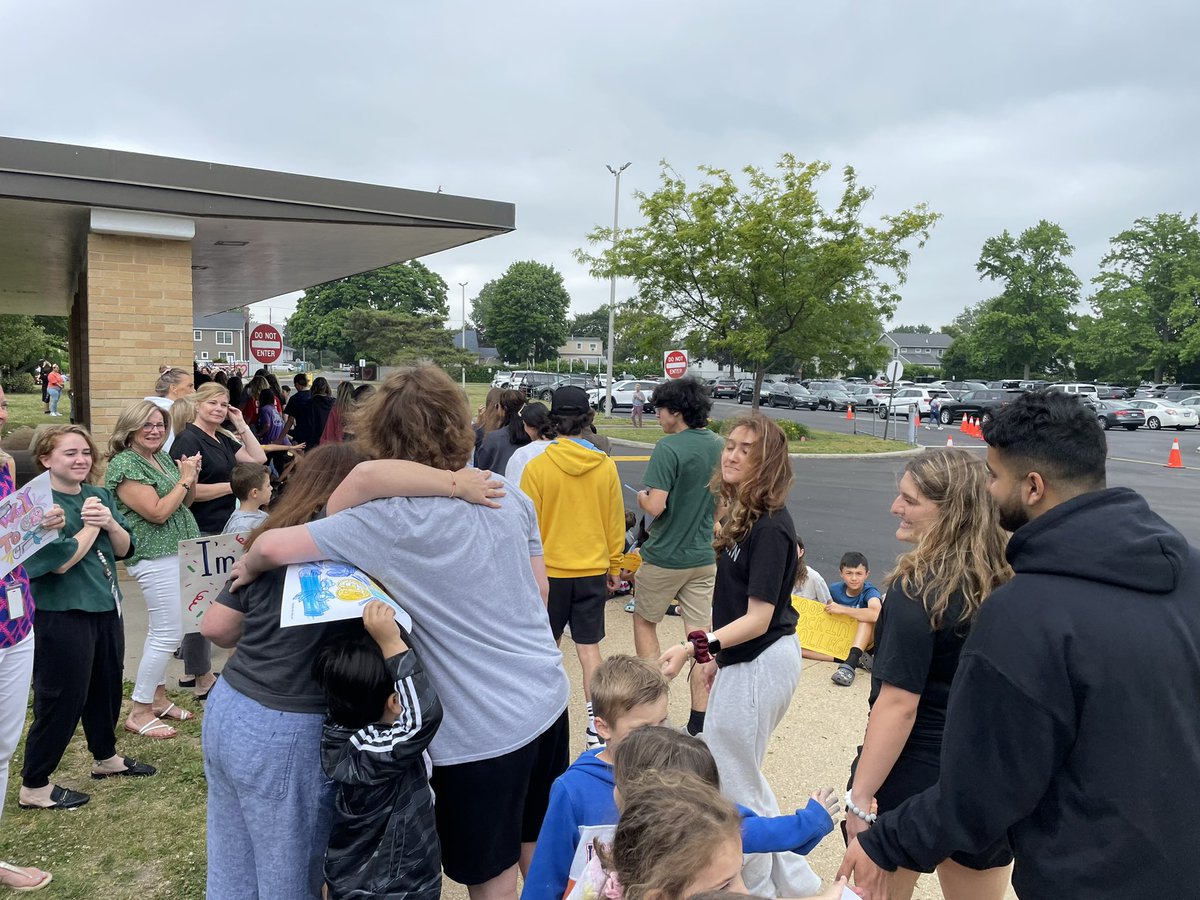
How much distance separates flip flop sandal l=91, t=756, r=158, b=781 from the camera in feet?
12.3

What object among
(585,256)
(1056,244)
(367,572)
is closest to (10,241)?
(367,572)

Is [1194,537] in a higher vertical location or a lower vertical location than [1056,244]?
lower

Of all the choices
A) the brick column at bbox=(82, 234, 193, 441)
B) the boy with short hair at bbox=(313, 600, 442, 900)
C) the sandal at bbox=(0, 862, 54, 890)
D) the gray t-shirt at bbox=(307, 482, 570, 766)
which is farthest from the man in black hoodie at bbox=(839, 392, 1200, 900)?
the brick column at bbox=(82, 234, 193, 441)

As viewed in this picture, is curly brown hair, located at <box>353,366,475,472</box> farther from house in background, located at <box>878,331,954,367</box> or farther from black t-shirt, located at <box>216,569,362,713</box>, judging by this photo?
house in background, located at <box>878,331,954,367</box>

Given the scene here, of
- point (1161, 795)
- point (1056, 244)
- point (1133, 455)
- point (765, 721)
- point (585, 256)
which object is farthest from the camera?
point (1056, 244)

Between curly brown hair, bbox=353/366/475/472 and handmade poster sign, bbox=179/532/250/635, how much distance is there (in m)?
1.49

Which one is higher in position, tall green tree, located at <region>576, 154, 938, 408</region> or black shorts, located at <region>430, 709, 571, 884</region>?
tall green tree, located at <region>576, 154, 938, 408</region>

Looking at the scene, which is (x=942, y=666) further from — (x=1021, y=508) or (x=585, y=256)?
(x=585, y=256)

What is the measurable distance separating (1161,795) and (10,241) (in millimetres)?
11228

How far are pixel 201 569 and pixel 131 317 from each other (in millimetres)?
4809

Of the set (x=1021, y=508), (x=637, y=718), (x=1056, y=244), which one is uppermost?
(x=1056, y=244)

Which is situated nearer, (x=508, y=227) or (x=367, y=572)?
(x=367, y=572)

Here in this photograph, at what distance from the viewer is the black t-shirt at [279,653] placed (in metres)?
1.96

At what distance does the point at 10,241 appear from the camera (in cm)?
889
